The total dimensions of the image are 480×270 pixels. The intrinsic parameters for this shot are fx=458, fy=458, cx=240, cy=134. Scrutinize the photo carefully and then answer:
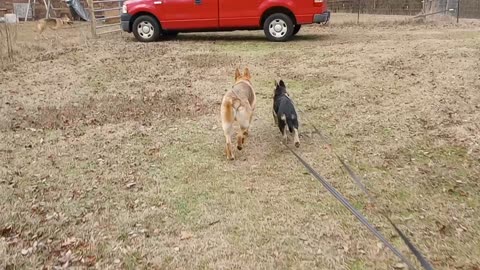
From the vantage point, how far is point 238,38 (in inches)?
456

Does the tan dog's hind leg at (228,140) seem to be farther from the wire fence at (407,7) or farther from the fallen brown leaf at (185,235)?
the wire fence at (407,7)

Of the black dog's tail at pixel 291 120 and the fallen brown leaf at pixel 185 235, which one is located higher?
the black dog's tail at pixel 291 120

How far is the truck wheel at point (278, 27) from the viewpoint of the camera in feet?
34.5

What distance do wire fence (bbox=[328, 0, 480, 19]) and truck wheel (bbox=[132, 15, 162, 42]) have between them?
8.03 m

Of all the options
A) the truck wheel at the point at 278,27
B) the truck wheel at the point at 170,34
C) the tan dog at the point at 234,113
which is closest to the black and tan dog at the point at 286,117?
the tan dog at the point at 234,113

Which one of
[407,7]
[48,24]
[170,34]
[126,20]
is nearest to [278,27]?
[170,34]

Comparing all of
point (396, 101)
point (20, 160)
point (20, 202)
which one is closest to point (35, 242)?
point (20, 202)

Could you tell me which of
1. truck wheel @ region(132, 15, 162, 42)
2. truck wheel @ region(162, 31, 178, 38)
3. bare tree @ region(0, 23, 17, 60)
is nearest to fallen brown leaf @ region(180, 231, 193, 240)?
bare tree @ region(0, 23, 17, 60)

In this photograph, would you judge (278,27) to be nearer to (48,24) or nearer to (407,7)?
(48,24)

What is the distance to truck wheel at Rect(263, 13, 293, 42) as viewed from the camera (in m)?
10.5

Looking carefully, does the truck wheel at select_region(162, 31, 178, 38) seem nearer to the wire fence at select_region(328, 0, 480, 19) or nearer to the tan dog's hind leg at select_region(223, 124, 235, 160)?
the wire fence at select_region(328, 0, 480, 19)

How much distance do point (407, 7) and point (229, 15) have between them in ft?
29.6

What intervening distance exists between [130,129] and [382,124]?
2.70 metres

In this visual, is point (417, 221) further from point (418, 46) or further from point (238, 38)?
point (238, 38)
